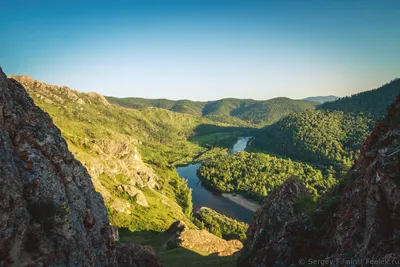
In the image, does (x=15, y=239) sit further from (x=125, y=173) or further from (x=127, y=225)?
(x=125, y=173)

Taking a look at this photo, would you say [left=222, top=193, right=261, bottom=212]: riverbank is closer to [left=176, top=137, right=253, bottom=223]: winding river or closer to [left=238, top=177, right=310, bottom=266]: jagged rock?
[left=176, top=137, right=253, bottom=223]: winding river

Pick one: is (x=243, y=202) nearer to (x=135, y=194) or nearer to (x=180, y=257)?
(x=135, y=194)

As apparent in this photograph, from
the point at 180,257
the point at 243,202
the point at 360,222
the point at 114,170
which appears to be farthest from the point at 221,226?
the point at 360,222

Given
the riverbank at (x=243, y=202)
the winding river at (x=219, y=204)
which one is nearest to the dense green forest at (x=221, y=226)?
the winding river at (x=219, y=204)

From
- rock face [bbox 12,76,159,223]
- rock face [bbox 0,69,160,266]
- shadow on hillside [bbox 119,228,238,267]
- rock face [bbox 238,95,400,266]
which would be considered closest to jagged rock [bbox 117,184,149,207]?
rock face [bbox 12,76,159,223]

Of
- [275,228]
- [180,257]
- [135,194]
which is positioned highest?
[275,228]

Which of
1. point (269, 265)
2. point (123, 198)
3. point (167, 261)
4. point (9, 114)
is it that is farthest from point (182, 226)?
point (9, 114)

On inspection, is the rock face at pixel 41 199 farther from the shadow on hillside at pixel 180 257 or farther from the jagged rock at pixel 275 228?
the shadow on hillside at pixel 180 257

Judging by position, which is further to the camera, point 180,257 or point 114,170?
point 114,170

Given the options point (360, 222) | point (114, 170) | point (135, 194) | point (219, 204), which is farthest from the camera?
point (219, 204)
